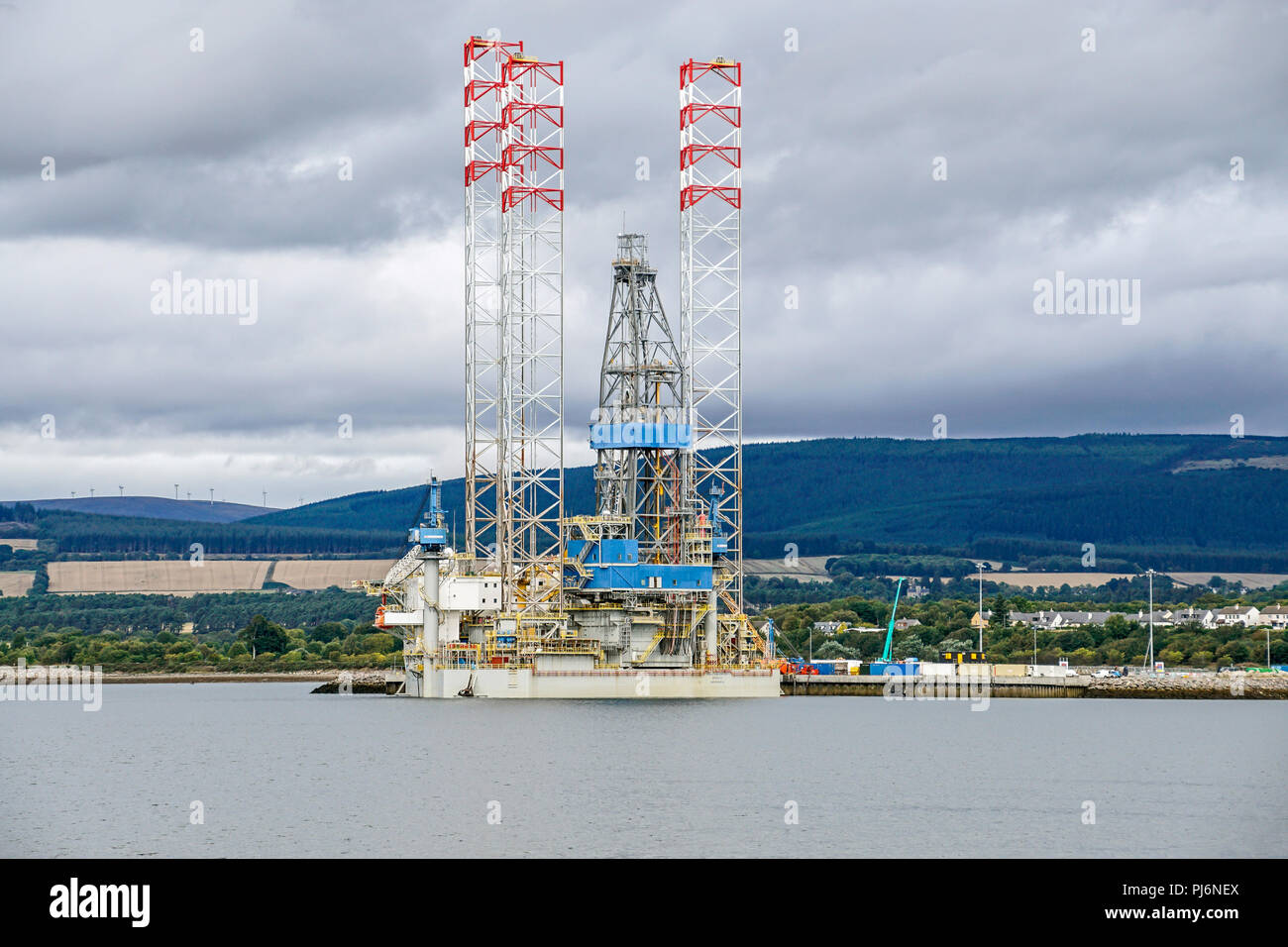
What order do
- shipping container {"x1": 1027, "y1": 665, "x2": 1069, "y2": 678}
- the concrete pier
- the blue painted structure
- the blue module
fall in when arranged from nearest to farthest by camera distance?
the blue painted structure
the blue module
the concrete pier
shipping container {"x1": 1027, "y1": 665, "x2": 1069, "y2": 678}

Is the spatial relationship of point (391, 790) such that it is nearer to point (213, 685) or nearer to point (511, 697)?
point (511, 697)

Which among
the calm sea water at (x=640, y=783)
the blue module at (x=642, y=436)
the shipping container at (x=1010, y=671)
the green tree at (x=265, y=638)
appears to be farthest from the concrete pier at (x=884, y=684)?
the green tree at (x=265, y=638)

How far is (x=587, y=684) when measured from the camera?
10281 cm

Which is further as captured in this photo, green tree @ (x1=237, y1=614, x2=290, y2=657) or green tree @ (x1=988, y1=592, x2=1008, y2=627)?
green tree @ (x1=237, y1=614, x2=290, y2=657)

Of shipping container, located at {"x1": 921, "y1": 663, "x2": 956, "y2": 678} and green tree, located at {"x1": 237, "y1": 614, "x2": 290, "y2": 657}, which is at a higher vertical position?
green tree, located at {"x1": 237, "y1": 614, "x2": 290, "y2": 657}

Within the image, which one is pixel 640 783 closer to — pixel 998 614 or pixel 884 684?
pixel 884 684

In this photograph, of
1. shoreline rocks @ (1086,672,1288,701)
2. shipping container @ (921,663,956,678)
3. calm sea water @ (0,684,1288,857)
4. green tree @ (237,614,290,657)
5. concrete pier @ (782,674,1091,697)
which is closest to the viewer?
calm sea water @ (0,684,1288,857)

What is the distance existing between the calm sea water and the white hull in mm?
998

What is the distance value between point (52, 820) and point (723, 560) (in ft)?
198

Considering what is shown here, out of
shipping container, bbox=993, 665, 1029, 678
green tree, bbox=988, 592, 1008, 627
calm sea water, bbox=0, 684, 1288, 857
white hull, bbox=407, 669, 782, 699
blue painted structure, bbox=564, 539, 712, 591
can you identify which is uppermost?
blue painted structure, bbox=564, 539, 712, 591

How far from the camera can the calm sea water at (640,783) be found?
1919 inches

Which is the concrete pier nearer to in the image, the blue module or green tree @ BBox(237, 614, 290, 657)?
the blue module

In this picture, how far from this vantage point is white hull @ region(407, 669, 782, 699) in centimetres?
10269

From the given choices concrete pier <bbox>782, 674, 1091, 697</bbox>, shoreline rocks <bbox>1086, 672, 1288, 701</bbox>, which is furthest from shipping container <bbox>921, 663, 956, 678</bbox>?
shoreline rocks <bbox>1086, 672, 1288, 701</bbox>
